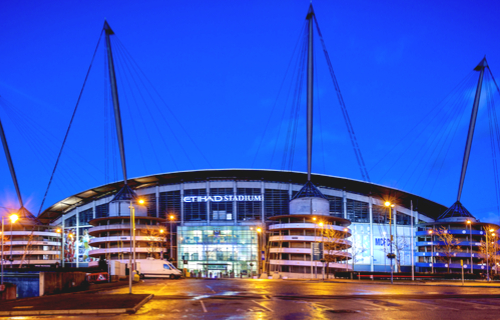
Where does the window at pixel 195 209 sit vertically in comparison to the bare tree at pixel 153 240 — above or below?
above

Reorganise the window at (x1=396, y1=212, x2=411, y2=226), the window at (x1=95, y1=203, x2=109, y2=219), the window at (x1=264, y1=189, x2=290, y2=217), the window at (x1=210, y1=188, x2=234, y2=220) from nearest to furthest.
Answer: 1. the window at (x1=264, y1=189, x2=290, y2=217)
2. the window at (x1=210, y1=188, x2=234, y2=220)
3. the window at (x1=95, y1=203, x2=109, y2=219)
4. the window at (x1=396, y1=212, x2=411, y2=226)

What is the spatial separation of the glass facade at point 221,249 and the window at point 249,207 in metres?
2.71

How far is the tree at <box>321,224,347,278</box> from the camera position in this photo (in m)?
93.7

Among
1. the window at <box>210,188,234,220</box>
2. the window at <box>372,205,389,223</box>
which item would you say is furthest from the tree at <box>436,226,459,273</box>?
the window at <box>210,188,234,220</box>

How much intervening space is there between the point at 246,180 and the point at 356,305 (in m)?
89.5

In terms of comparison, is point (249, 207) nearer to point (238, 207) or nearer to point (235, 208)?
point (238, 207)

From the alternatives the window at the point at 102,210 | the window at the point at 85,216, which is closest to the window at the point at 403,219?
the window at the point at 102,210

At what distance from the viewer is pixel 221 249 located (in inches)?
4348

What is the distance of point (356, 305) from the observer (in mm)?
22547

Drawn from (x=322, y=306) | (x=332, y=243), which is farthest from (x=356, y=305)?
(x=332, y=243)

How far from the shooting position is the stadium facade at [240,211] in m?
110

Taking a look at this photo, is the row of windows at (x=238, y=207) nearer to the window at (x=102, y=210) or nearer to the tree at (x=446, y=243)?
the window at (x=102, y=210)

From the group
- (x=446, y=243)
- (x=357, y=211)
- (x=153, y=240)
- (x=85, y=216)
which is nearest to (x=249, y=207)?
(x=153, y=240)

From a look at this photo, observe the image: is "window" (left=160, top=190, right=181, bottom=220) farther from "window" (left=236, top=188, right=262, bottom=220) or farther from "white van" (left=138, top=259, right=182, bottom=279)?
"white van" (left=138, top=259, right=182, bottom=279)
